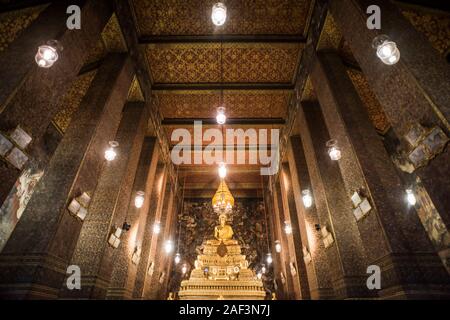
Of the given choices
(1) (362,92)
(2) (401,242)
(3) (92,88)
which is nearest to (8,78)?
(3) (92,88)

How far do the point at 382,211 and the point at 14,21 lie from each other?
8.64m

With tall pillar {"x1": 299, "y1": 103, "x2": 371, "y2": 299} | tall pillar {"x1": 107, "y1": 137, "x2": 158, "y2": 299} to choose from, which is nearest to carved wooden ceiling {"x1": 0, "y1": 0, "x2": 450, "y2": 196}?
tall pillar {"x1": 299, "y1": 103, "x2": 371, "y2": 299}

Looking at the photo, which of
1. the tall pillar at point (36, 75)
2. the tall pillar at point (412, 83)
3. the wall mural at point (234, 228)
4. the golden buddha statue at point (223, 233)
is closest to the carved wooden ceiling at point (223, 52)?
the tall pillar at point (36, 75)

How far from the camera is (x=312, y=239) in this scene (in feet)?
23.5

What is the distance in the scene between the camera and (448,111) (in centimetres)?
295

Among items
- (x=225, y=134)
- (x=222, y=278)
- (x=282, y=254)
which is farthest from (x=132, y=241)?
(x=282, y=254)

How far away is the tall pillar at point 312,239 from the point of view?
6609 mm

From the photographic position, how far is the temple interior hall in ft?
11.5

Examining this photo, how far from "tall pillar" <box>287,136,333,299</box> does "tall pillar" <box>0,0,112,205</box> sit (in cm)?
661

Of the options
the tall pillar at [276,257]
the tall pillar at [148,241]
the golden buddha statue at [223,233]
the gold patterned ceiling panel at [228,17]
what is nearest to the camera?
the gold patterned ceiling panel at [228,17]

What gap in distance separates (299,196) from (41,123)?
23.6 feet

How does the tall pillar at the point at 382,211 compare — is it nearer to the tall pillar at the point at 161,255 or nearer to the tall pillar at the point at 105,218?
the tall pillar at the point at 105,218

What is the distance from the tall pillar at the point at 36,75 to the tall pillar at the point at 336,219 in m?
5.91
